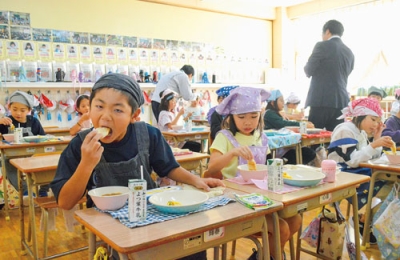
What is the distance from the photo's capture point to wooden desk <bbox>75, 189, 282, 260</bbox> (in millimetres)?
1133

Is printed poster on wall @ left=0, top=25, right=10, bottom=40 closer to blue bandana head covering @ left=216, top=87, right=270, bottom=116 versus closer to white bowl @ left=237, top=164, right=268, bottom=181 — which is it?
blue bandana head covering @ left=216, top=87, right=270, bottom=116

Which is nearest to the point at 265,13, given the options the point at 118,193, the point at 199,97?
the point at 199,97

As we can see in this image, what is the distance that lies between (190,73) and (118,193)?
4.74 meters

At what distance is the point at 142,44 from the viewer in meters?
6.77

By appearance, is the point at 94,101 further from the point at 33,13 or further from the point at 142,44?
the point at 142,44

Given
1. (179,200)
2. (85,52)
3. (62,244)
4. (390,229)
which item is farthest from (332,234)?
(85,52)

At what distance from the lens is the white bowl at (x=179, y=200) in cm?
134

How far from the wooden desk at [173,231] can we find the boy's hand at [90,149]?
198 millimetres

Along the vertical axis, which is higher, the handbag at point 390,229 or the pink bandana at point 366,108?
the pink bandana at point 366,108

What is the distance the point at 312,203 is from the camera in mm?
1737

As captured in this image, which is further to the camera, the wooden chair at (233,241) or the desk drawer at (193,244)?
the wooden chair at (233,241)

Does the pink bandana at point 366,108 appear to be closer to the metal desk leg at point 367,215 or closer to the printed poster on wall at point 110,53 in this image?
the metal desk leg at point 367,215

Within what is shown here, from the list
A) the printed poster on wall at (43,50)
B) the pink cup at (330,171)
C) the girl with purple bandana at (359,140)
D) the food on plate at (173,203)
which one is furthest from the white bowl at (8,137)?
the pink cup at (330,171)

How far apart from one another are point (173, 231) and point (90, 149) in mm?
452
